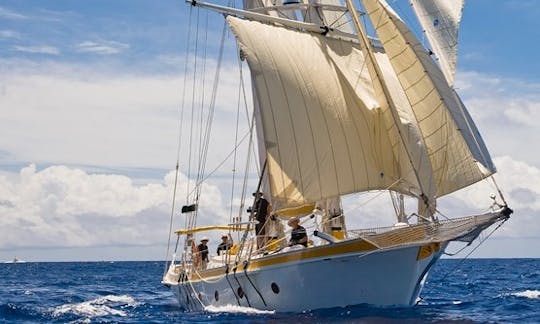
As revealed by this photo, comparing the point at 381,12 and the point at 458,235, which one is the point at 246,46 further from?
the point at 458,235

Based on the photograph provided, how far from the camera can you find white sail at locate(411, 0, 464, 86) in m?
29.4

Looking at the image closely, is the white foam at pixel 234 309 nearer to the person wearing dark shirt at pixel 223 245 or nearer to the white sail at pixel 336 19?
the person wearing dark shirt at pixel 223 245

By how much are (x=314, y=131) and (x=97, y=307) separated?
14160mm

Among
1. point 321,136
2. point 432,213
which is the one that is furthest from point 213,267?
point 432,213

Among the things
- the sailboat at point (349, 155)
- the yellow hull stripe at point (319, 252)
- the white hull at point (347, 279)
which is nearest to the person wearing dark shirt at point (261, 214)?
the sailboat at point (349, 155)

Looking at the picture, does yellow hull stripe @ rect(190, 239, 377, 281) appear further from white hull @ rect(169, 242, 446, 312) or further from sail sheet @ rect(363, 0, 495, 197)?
sail sheet @ rect(363, 0, 495, 197)

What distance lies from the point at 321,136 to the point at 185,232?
11963 mm

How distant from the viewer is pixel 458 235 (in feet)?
88.1

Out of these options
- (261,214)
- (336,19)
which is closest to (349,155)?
(261,214)

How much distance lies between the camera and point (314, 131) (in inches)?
1186

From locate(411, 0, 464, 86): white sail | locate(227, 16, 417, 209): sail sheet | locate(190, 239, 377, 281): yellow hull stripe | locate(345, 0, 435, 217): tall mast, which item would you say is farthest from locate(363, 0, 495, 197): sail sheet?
locate(190, 239, 377, 281): yellow hull stripe

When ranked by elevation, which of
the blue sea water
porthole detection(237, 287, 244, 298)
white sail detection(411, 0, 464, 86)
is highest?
white sail detection(411, 0, 464, 86)

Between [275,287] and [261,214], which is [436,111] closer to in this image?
[275,287]

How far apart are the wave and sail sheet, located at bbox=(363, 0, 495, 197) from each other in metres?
13.5
